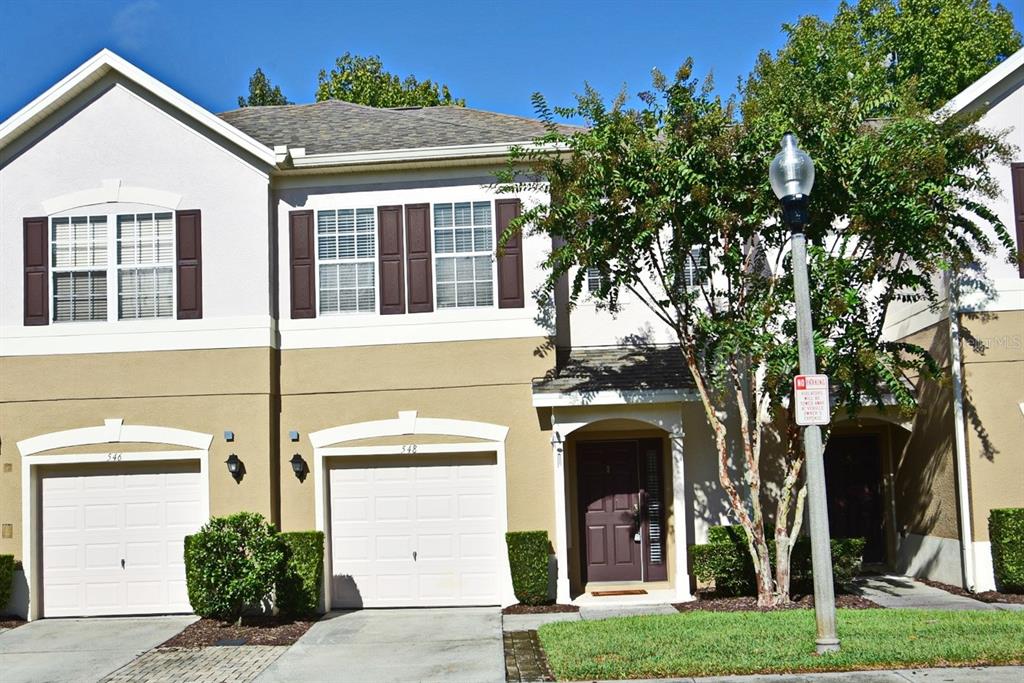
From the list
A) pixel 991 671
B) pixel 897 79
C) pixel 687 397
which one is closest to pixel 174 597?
pixel 687 397

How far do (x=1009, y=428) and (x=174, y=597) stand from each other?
37.6 ft

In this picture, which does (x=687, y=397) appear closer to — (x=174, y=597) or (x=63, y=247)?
(x=174, y=597)

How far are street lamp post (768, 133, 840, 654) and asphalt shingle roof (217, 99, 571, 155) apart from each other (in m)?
6.58

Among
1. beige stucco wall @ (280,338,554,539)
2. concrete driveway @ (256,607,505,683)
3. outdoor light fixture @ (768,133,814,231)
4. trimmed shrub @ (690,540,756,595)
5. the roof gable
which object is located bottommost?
concrete driveway @ (256,607,505,683)

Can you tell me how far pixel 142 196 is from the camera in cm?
1533

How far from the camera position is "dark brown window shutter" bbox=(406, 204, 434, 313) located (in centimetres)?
1538

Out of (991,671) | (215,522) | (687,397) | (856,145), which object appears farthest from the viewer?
(687,397)

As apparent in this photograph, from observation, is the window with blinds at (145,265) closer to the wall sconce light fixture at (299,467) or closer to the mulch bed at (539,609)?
the wall sconce light fixture at (299,467)

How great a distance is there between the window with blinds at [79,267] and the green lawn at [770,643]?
790 cm

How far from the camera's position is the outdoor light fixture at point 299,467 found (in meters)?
15.1

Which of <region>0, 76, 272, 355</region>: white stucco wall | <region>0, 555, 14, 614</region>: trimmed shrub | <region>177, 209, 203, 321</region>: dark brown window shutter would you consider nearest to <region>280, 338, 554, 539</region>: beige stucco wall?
<region>0, 76, 272, 355</region>: white stucco wall

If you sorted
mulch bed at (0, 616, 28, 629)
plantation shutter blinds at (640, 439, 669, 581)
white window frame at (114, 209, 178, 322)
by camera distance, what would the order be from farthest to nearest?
plantation shutter blinds at (640, 439, 669, 581) → white window frame at (114, 209, 178, 322) → mulch bed at (0, 616, 28, 629)

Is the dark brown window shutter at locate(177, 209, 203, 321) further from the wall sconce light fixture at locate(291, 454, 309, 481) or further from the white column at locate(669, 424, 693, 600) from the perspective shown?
the white column at locate(669, 424, 693, 600)

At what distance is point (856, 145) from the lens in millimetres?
12531
